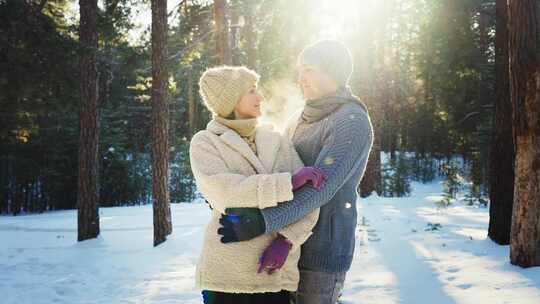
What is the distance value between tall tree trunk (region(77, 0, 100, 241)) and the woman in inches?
333

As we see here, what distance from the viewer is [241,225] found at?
2.25m

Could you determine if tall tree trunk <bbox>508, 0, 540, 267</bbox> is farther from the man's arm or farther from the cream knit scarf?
the cream knit scarf

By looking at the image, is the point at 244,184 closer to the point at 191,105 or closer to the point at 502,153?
the point at 502,153

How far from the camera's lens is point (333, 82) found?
260 cm

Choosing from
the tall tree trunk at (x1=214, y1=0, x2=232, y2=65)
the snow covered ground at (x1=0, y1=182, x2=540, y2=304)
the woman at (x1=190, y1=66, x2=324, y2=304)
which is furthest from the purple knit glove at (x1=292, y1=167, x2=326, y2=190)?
the tall tree trunk at (x1=214, y1=0, x2=232, y2=65)

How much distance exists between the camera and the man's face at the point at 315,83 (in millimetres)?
2586

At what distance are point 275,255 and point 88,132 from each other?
29.9 ft

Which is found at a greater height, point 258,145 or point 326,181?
point 258,145

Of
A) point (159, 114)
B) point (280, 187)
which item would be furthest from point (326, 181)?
point (159, 114)

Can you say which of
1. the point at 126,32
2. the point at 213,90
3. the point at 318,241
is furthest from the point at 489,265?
the point at 126,32

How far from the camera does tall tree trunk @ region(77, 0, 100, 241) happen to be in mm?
10266

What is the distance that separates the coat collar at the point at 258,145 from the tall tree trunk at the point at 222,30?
379 inches

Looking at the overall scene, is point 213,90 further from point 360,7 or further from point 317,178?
point 360,7

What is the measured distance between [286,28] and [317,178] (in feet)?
56.8
